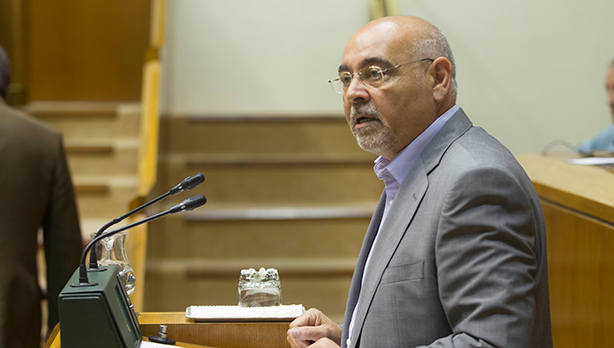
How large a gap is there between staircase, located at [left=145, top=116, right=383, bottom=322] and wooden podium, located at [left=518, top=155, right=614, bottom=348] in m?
1.45

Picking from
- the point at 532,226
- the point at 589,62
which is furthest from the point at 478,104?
the point at 532,226

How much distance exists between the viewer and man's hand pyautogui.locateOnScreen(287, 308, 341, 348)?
4.47 ft

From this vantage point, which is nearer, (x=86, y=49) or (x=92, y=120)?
(x=92, y=120)

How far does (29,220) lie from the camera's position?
221 centimetres

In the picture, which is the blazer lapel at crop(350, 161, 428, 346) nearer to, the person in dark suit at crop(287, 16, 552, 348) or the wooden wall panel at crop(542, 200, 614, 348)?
the person in dark suit at crop(287, 16, 552, 348)

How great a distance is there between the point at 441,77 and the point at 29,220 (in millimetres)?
1556

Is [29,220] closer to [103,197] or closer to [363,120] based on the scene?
[363,120]

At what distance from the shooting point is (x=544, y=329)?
1.20 metres

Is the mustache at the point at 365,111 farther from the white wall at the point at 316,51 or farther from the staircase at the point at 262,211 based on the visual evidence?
the white wall at the point at 316,51

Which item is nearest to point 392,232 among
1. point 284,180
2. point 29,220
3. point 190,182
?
point 190,182

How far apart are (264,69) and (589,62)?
2217 millimetres

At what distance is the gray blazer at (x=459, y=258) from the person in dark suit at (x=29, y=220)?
139 cm

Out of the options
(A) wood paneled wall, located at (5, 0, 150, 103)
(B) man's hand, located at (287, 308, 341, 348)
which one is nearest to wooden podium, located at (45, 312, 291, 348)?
(B) man's hand, located at (287, 308, 341, 348)

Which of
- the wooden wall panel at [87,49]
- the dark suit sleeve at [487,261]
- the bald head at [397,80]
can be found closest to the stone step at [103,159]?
the wooden wall panel at [87,49]
